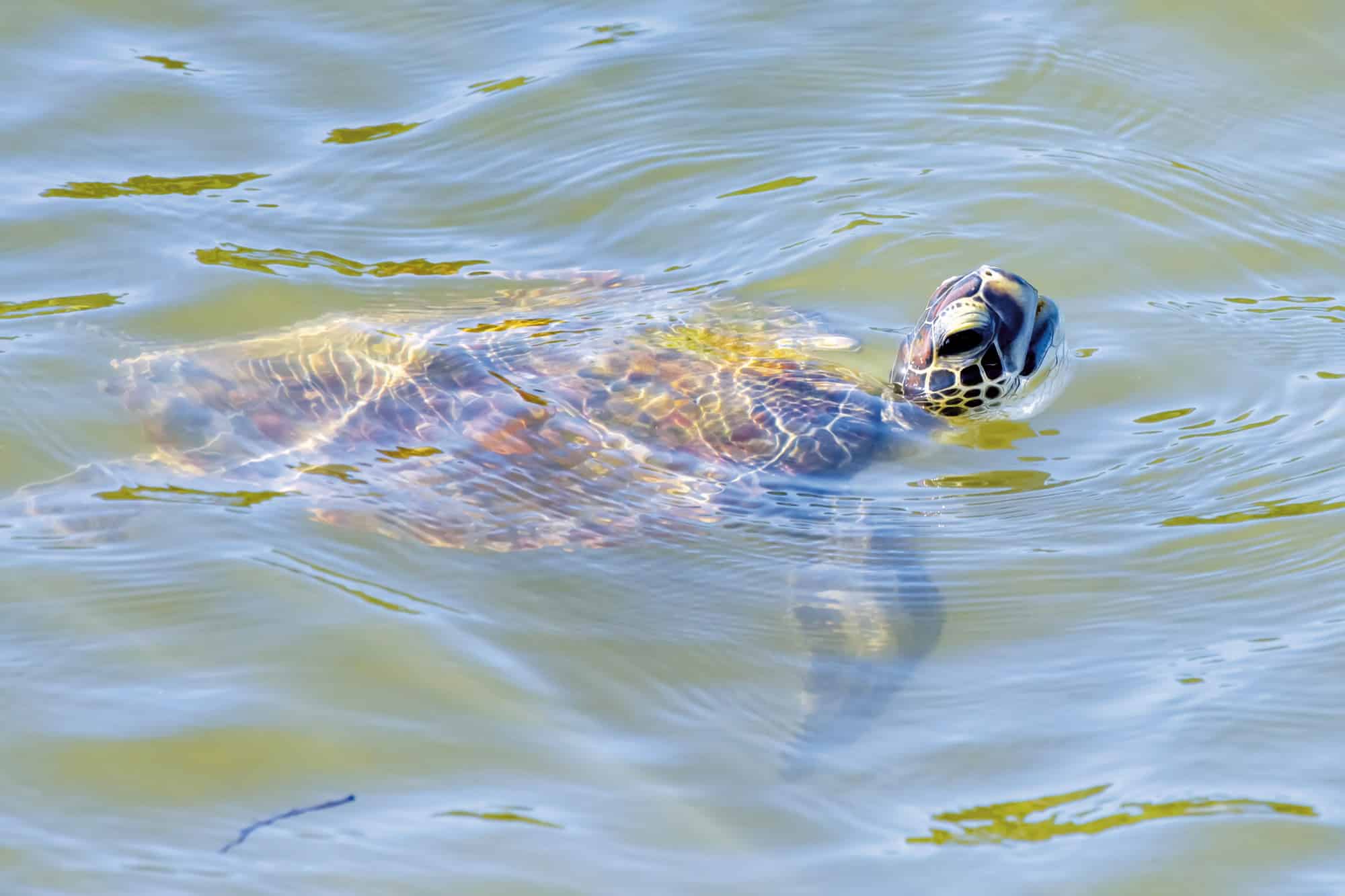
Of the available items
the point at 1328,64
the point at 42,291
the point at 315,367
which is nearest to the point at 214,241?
the point at 42,291

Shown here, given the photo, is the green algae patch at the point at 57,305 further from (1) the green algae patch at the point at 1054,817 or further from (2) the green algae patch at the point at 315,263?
(1) the green algae patch at the point at 1054,817

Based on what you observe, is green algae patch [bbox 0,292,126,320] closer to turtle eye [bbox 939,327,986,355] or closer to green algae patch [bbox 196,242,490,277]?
green algae patch [bbox 196,242,490,277]

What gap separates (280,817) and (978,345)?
3.11 m

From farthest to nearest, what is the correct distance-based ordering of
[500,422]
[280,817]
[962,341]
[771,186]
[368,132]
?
[368,132] < [771,186] < [962,341] < [500,422] < [280,817]

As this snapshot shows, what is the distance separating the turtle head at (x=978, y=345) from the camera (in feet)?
16.3

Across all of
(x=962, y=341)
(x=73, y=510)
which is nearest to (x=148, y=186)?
(x=73, y=510)

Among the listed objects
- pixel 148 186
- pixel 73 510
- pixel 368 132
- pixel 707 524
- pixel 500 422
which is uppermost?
pixel 368 132

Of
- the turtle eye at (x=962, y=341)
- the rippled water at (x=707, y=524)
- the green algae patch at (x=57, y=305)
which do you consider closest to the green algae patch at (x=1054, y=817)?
the rippled water at (x=707, y=524)

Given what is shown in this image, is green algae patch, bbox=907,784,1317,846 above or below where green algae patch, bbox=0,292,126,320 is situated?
below

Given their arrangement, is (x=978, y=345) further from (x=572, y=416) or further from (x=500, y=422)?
(x=500, y=422)

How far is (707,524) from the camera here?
4.49m

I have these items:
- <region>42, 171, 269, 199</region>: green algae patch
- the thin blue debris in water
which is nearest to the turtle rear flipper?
the thin blue debris in water

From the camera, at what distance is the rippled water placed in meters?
3.13

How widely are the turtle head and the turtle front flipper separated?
3.11 feet
